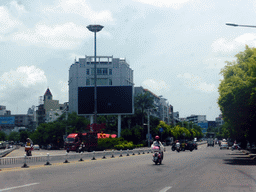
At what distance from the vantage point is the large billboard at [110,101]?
2406 inches

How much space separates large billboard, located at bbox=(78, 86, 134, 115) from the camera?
61125mm

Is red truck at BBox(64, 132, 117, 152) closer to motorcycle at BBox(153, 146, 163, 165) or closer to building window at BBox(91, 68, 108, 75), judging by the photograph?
motorcycle at BBox(153, 146, 163, 165)

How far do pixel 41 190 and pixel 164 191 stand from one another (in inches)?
135

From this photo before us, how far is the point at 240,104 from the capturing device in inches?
982

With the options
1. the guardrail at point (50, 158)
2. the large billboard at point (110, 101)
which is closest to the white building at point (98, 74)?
the large billboard at point (110, 101)

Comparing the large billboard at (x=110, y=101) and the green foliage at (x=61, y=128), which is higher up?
the large billboard at (x=110, y=101)

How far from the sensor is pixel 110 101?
61.2 meters

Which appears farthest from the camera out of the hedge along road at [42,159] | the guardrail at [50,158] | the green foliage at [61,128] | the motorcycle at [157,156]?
the green foliage at [61,128]

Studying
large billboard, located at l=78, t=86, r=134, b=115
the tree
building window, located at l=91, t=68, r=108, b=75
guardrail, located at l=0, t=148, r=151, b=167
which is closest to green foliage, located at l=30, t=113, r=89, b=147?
building window, located at l=91, t=68, r=108, b=75

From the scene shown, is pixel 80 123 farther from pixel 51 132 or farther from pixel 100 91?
pixel 100 91

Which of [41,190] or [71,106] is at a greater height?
[71,106]

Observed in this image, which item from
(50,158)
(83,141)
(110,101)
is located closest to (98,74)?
(110,101)

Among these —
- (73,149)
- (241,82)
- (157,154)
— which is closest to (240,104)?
(241,82)

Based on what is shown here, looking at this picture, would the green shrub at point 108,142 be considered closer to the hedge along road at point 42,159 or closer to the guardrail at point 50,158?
the guardrail at point 50,158
